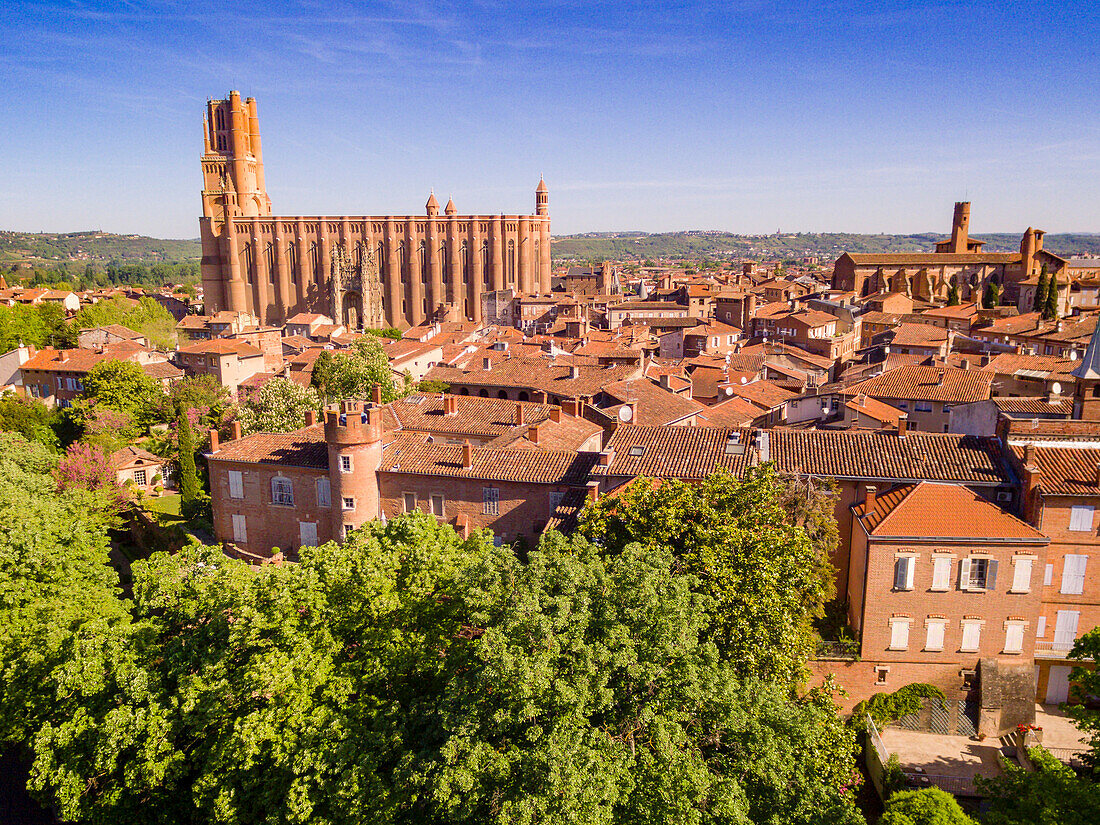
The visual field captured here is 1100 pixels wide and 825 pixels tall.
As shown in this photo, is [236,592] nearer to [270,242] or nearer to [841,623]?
[841,623]

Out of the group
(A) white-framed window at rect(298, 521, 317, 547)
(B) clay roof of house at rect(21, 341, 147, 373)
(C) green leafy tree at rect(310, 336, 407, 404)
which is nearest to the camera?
(A) white-framed window at rect(298, 521, 317, 547)

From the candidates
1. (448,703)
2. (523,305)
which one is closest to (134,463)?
(448,703)

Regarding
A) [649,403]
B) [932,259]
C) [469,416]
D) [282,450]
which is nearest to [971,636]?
[649,403]

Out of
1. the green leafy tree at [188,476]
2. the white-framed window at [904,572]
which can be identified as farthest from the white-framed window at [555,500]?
the green leafy tree at [188,476]

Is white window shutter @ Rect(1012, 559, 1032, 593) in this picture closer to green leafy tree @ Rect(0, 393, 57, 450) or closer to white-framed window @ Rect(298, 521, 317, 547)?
white-framed window @ Rect(298, 521, 317, 547)

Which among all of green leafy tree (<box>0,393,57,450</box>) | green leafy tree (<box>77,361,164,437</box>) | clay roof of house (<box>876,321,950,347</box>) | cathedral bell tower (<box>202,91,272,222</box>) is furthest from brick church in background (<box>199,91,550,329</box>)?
clay roof of house (<box>876,321,950,347</box>)

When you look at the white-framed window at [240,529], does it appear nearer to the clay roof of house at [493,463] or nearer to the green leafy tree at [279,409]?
the clay roof of house at [493,463]
